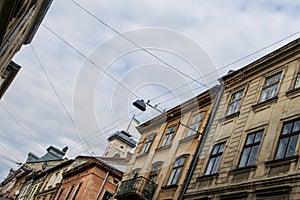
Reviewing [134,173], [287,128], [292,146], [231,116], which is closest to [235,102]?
[231,116]

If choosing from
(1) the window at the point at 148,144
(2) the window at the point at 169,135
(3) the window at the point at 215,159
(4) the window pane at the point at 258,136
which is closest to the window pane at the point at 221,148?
(3) the window at the point at 215,159

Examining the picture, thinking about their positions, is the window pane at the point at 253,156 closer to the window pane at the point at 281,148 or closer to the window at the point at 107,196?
the window pane at the point at 281,148

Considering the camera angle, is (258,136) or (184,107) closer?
(258,136)

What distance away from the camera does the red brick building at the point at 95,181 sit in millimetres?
26125

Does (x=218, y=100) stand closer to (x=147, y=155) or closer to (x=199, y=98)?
(x=199, y=98)

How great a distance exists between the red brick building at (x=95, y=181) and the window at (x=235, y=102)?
13987 millimetres

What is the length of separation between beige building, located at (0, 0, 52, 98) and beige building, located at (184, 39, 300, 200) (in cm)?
950

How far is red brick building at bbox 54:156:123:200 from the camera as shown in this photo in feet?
85.7

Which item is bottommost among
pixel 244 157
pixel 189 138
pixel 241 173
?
pixel 241 173

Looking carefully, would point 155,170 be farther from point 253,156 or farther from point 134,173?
point 253,156

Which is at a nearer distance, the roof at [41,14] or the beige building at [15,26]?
the beige building at [15,26]

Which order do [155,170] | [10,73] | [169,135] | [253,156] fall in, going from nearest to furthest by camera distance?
[253,156], [155,170], [169,135], [10,73]

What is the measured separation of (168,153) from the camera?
1877 centimetres

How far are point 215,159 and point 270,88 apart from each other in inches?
147
